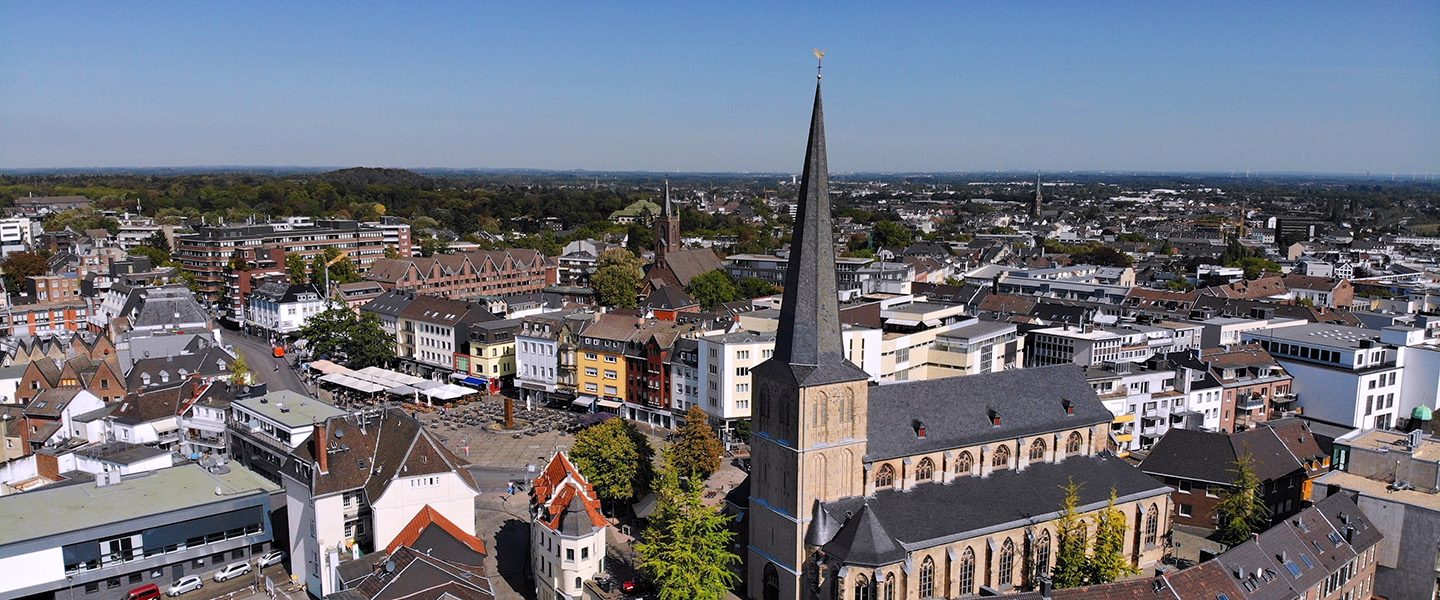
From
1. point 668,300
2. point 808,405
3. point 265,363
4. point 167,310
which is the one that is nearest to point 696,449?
point 808,405

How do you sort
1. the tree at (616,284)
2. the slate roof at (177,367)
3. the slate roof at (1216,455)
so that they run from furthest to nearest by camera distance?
1. the tree at (616,284)
2. the slate roof at (177,367)
3. the slate roof at (1216,455)

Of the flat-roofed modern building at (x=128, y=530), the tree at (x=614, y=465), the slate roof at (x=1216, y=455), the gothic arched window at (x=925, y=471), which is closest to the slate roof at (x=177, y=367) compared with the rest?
the flat-roofed modern building at (x=128, y=530)

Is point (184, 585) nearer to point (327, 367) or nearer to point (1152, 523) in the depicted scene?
→ point (327, 367)

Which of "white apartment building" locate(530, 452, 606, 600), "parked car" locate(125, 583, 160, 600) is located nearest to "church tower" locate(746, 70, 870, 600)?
"white apartment building" locate(530, 452, 606, 600)

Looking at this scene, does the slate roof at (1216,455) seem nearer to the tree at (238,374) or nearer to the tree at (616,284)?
the tree at (238,374)

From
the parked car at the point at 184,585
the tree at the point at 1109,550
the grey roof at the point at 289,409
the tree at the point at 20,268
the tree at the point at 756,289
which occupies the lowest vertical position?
the parked car at the point at 184,585

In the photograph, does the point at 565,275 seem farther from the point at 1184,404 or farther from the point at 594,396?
the point at 1184,404
